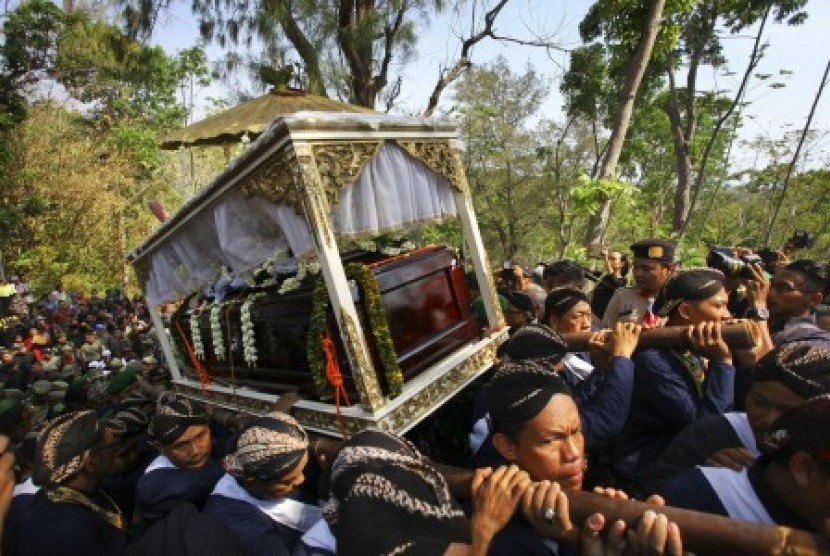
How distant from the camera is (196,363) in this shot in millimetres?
4672

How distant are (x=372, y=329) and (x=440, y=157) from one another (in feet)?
Answer: 5.61

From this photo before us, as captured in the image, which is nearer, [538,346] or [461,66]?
[538,346]

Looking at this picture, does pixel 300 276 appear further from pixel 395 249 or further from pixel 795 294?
pixel 795 294

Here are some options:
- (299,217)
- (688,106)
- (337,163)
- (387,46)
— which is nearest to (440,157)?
(337,163)

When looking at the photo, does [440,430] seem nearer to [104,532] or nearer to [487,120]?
[104,532]

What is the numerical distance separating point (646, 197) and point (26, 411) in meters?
26.2

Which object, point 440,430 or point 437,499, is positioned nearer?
point 437,499

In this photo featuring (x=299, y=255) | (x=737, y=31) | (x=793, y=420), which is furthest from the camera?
(x=737, y=31)

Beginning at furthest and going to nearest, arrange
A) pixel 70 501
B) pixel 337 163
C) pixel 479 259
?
pixel 479 259, pixel 337 163, pixel 70 501

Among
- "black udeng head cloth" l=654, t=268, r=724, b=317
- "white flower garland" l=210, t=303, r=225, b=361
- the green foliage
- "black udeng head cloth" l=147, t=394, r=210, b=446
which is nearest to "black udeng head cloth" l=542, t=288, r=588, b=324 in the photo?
"black udeng head cloth" l=654, t=268, r=724, b=317

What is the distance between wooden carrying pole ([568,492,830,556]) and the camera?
101 cm

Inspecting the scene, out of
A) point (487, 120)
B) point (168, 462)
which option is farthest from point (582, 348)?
point (487, 120)

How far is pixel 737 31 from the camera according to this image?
13.8 meters

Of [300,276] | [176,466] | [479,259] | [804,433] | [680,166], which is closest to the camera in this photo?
[804,433]
